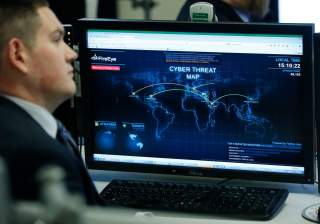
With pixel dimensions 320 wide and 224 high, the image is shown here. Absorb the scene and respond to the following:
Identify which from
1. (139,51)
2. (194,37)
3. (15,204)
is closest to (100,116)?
(139,51)

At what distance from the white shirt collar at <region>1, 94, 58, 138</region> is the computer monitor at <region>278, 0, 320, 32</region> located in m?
1.63

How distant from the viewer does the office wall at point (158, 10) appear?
18.9ft

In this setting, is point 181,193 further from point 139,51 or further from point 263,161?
point 139,51

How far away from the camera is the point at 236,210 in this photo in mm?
1795

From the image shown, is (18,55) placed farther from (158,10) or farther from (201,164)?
(158,10)

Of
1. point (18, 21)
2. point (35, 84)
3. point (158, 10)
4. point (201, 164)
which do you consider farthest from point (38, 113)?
point (158, 10)

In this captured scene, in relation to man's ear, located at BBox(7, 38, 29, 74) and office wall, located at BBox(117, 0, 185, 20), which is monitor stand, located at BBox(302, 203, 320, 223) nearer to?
man's ear, located at BBox(7, 38, 29, 74)

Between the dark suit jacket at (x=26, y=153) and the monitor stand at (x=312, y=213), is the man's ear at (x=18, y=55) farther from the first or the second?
the monitor stand at (x=312, y=213)

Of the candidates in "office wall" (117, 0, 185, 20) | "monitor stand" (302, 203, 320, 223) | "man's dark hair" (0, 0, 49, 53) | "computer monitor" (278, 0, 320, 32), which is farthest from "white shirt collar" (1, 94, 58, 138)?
"office wall" (117, 0, 185, 20)

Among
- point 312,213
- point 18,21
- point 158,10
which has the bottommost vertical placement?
point 312,213

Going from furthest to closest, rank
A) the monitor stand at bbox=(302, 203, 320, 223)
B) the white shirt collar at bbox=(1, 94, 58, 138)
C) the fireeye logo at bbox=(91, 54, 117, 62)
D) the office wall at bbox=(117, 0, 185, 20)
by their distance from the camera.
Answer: the office wall at bbox=(117, 0, 185, 20) → the fireeye logo at bbox=(91, 54, 117, 62) → the monitor stand at bbox=(302, 203, 320, 223) → the white shirt collar at bbox=(1, 94, 58, 138)

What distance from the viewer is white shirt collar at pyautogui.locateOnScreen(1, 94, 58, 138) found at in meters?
1.58

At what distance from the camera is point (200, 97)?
1.95m

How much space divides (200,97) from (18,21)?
570 mm
